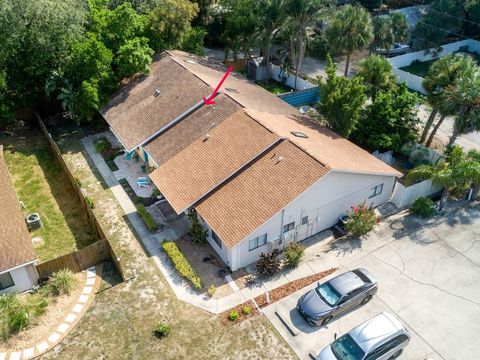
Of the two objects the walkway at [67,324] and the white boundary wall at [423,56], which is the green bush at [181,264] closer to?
the walkway at [67,324]

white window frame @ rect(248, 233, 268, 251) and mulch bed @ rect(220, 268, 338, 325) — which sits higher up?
white window frame @ rect(248, 233, 268, 251)

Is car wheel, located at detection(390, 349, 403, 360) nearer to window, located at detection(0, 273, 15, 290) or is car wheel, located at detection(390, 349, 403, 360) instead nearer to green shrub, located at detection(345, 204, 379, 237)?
green shrub, located at detection(345, 204, 379, 237)

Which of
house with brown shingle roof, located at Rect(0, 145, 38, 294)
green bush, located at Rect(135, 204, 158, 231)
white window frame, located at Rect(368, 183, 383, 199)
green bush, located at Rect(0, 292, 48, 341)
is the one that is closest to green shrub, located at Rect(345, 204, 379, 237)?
white window frame, located at Rect(368, 183, 383, 199)

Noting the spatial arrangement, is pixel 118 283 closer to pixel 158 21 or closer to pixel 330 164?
pixel 330 164

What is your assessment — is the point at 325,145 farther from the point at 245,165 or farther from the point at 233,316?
the point at 233,316

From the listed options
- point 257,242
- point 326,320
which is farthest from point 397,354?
point 257,242
